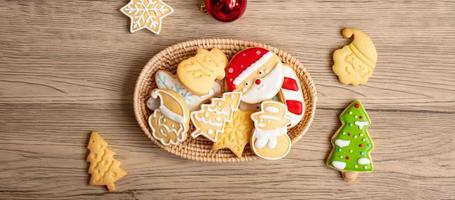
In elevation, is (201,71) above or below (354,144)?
above

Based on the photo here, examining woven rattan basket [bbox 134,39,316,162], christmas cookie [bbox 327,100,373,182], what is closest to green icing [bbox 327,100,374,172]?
christmas cookie [bbox 327,100,373,182]

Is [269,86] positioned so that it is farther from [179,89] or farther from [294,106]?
[179,89]

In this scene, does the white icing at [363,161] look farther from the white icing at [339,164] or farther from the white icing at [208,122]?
the white icing at [208,122]

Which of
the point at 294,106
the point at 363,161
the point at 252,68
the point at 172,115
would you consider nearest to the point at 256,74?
the point at 252,68

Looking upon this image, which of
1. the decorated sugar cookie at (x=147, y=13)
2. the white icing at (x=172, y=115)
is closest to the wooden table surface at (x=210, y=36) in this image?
the decorated sugar cookie at (x=147, y=13)

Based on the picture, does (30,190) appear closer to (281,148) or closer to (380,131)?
(281,148)

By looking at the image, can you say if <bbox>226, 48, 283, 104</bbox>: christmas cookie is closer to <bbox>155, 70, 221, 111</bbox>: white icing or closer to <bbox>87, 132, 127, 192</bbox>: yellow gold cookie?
<bbox>155, 70, 221, 111</bbox>: white icing
